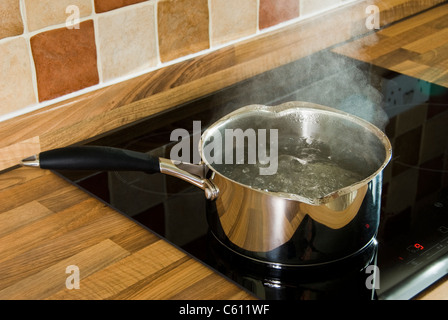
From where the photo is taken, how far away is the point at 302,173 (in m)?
0.86

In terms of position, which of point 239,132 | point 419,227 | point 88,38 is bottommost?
point 419,227

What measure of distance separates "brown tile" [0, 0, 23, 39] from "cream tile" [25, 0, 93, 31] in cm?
1

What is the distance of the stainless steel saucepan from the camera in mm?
717

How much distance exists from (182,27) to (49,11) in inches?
10.2

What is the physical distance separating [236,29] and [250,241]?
0.57 metres

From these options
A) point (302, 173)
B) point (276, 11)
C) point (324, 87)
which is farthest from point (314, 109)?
point (276, 11)

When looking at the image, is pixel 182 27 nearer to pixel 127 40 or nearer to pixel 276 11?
pixel 127 40

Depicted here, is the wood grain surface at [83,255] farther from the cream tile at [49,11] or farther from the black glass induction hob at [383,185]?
the cream tile at [49,11]

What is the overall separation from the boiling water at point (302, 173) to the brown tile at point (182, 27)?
0.31 metres

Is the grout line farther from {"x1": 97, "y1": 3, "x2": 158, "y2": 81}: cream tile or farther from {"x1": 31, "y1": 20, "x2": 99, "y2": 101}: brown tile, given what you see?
{"x1": 97, "y1": 3, "x2": 158, "y2": 81}: cream tile

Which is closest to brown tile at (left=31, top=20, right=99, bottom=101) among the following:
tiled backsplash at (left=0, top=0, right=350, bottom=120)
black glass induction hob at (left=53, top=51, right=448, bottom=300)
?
tiled backsplash at (left=0, top=0, right=350, bottom=120)

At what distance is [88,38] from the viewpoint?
98 cm

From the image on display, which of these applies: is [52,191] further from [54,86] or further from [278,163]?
[278,163]
